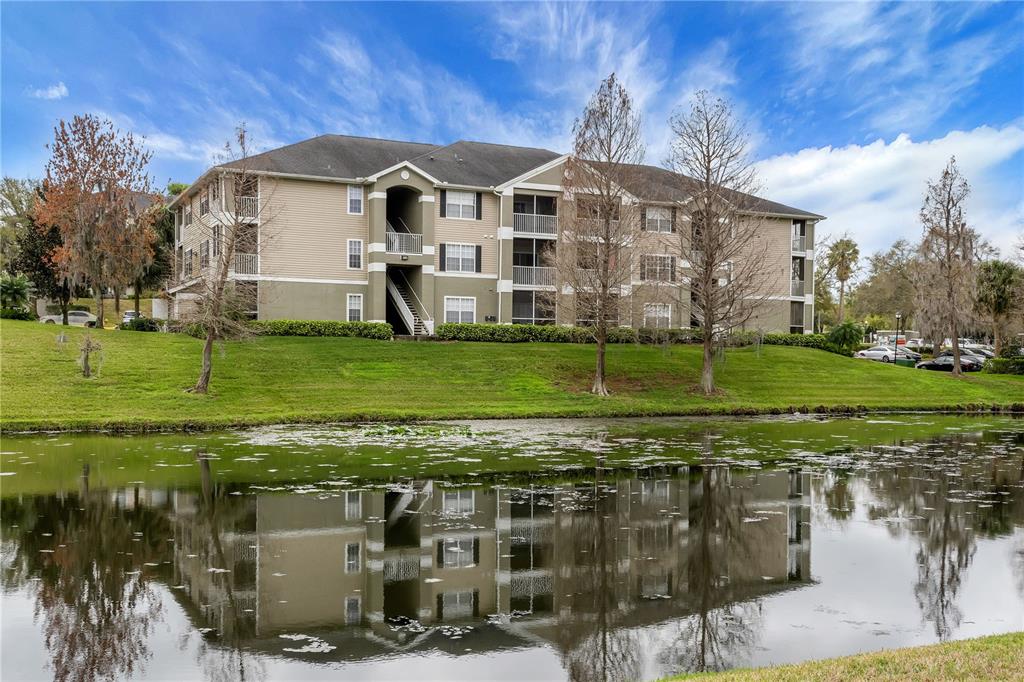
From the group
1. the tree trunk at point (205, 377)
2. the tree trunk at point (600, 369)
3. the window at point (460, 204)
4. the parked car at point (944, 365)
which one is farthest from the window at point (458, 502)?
the parked car at point (944, 365)

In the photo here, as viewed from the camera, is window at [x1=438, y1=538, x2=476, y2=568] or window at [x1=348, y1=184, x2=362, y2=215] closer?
window at [x1=438, y1=538, x2=476, y2=568]

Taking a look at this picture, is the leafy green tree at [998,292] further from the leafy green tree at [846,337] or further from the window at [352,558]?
the window at [352,558]

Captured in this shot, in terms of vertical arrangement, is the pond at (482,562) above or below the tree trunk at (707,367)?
below

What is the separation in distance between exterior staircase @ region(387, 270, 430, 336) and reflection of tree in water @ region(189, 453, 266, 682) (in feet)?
105

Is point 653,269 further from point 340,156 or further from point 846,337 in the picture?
point 340,156

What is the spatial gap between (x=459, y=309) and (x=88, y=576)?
3795 cm

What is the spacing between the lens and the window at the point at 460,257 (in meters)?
47.6

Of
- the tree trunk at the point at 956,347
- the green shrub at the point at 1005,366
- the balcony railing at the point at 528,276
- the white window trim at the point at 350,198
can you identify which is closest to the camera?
the white window trim at the point at 350,198

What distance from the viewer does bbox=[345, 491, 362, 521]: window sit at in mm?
13555

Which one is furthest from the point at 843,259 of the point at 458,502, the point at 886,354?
the point at 458,502

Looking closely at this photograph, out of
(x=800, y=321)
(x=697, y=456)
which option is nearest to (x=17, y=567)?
(x=697, y=456)

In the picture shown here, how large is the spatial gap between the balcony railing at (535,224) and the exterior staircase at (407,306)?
7.60 meters

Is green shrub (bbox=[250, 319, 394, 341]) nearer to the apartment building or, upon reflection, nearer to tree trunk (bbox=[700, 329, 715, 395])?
the apartment building

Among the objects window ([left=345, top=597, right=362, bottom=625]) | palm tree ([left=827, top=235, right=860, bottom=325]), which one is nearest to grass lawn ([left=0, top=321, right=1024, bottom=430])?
window ([left=345, top=597, right=362, bottom=625])
